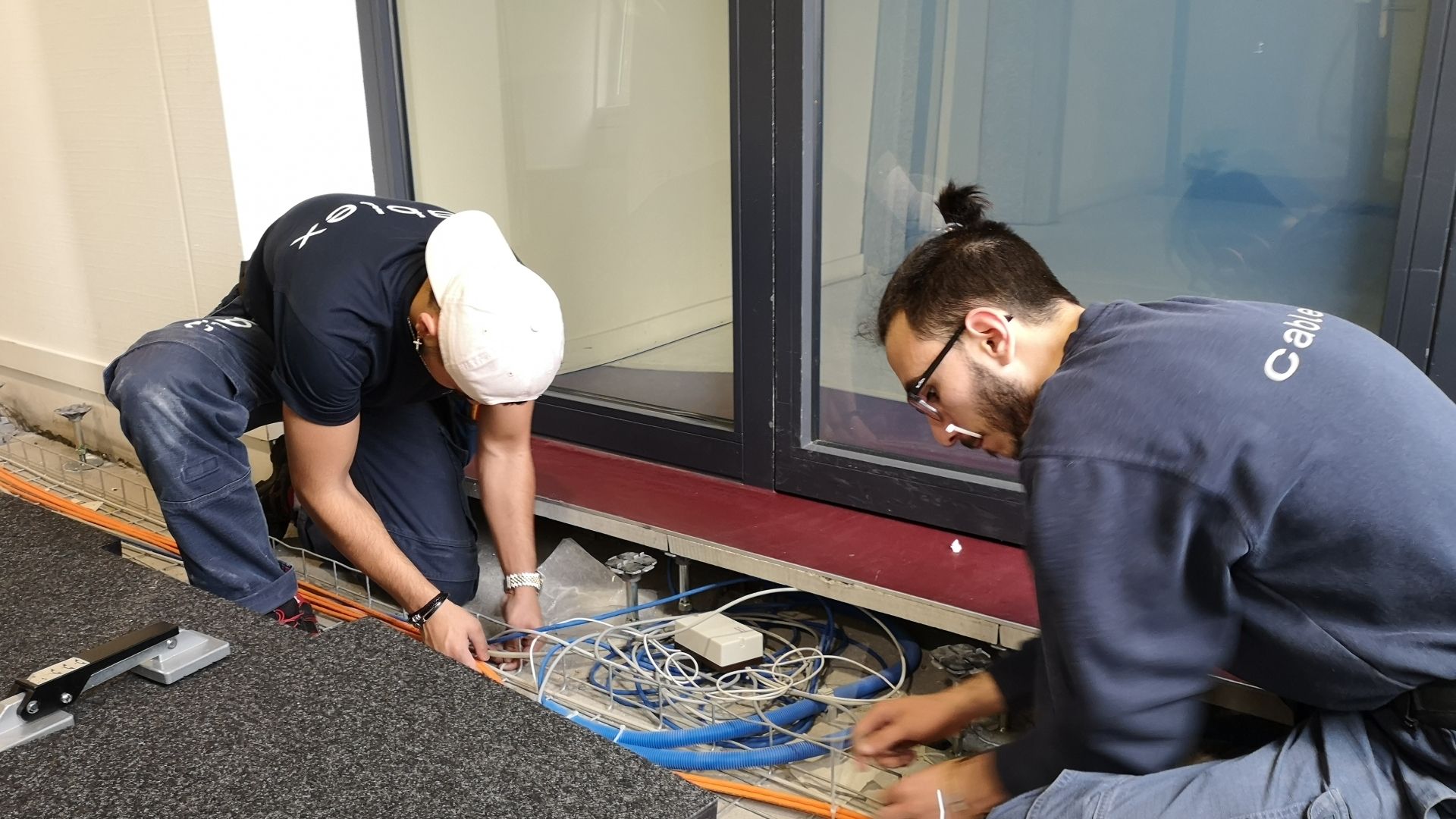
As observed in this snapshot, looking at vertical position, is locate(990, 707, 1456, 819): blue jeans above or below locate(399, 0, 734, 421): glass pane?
below

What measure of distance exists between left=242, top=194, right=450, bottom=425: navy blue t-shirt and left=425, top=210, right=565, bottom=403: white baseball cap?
0.11m

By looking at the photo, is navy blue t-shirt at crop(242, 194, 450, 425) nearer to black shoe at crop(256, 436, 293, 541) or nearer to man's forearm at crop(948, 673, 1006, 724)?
black shoe at crop(256, 436, 293, 541)

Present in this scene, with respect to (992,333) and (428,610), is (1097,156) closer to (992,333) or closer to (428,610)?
(992,333)

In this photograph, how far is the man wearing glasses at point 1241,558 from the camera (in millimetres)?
931

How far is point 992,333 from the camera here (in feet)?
3.66

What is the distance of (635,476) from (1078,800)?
4.45ft

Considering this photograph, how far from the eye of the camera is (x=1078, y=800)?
1.04m

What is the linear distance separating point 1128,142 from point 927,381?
2.40 feet

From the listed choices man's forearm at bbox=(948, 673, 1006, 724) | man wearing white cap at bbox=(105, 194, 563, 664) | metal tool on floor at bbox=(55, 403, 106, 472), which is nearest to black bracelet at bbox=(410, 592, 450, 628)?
man wearing white cap at bbox=(105, 194, 563, 664)

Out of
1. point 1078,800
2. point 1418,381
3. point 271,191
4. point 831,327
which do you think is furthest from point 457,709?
point 271,191

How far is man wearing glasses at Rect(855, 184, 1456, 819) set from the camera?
0.93m

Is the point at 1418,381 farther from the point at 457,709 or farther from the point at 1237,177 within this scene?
the point at 457,709

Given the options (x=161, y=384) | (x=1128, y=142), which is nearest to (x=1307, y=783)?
(x=1128, y=142)

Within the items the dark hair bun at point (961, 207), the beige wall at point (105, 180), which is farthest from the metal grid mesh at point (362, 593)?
the dark hair bun at point (961, 207)
